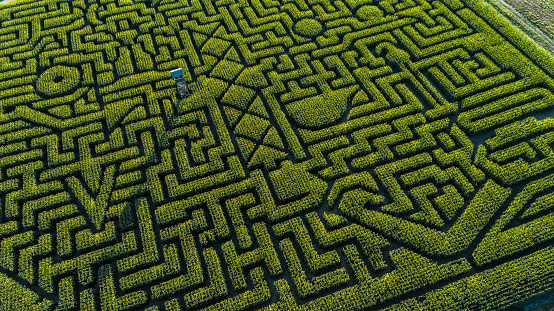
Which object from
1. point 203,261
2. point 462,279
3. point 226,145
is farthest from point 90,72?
point 462,279

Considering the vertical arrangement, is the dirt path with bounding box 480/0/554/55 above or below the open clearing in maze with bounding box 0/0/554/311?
above

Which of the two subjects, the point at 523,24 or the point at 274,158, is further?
the point at 523,24

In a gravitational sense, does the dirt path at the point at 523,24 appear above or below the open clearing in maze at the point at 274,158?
above

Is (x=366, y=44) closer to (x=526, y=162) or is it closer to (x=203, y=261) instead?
(x=526, y=162)

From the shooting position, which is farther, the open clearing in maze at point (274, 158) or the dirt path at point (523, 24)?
the dirt path at point (523, 24)
